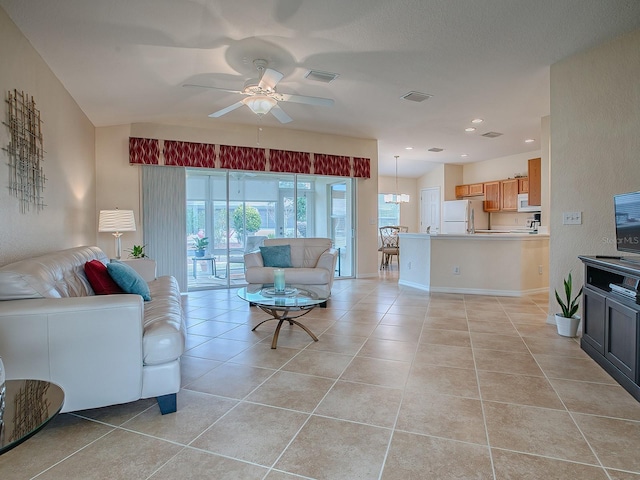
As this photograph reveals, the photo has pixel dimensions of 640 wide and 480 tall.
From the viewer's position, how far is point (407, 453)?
5.47ft

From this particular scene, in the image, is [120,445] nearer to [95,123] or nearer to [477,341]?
[477,341]

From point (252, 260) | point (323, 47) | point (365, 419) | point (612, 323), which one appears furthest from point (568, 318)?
point (252, 260)

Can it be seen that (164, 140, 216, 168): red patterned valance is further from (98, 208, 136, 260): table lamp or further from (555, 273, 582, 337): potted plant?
(555, 273, 582, 337): potted plant

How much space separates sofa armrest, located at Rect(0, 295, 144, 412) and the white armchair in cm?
278

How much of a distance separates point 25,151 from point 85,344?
6.30 feet

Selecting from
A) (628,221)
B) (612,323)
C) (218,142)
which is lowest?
(612,323)

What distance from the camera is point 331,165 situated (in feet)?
21.7

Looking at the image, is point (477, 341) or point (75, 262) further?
point (477, 341)

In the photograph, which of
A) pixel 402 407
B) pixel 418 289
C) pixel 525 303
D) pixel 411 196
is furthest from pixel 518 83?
pixel 411 196

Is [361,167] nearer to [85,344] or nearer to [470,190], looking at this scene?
[470,190]

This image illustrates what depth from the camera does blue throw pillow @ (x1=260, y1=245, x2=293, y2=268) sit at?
5059mm

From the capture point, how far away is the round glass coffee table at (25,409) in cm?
106

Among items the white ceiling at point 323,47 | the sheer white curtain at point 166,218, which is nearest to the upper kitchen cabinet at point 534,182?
the white ceiling at point 323,47

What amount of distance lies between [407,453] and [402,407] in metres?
0.42
